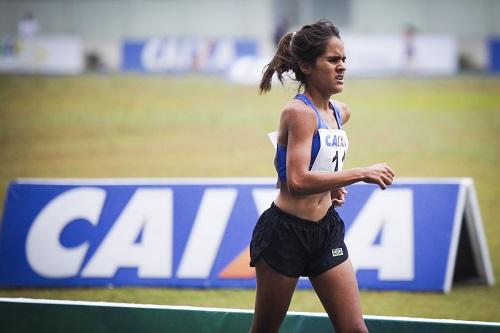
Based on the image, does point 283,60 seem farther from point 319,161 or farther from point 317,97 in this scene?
point 319,161

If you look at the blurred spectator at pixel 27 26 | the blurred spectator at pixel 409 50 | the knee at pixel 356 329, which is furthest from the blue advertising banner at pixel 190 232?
the blurred spectator at pixel 27 26

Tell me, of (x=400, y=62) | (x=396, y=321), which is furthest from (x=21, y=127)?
(x=400, y=62)

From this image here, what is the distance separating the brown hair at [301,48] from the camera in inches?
178

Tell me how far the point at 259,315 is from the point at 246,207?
359cm

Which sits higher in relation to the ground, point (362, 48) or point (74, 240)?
point (74, 240)

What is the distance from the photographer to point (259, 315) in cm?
454

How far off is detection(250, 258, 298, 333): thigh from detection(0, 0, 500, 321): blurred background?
1215 mm

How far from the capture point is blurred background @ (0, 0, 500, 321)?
1464cm

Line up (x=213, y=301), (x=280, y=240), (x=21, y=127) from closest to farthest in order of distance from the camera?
1. (x=280, y=240)
2. (x=213, y=301)
3. (x=21, y=127)

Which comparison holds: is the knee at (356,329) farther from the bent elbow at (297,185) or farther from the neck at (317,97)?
the neck at (317,97)

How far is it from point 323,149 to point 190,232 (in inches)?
151

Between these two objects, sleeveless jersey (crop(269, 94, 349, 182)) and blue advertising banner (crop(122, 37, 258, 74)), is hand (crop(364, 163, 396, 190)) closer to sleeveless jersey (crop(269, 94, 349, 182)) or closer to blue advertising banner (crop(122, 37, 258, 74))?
sleeveless jersey (crop(269, 94, 349, 182))

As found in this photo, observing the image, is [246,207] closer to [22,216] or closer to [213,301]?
[213,301]

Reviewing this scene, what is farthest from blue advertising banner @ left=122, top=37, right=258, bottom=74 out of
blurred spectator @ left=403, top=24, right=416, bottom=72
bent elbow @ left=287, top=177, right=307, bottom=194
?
bent elbow @ left=287, top=177, right=307, bottom=194
